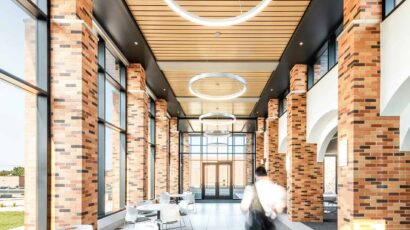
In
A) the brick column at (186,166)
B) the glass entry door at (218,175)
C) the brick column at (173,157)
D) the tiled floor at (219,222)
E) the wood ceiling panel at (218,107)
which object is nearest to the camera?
the tiled floor at (219,222)

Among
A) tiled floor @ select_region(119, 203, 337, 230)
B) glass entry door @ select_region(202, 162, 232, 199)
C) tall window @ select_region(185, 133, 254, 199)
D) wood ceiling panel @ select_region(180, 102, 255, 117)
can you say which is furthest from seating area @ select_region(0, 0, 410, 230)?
tall window @ select_region(185, 133, 254, 199)

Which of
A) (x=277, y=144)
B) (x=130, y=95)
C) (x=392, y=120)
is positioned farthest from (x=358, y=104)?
(x=277, y=144)

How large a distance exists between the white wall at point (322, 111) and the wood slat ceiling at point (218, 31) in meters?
1.43

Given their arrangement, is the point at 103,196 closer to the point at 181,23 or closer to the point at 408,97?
the point at 181,23

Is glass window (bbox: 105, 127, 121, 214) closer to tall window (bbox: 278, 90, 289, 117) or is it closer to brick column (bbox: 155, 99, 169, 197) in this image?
brick column (bbox: 155, 99, 169, 197)

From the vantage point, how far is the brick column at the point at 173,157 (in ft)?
77.7

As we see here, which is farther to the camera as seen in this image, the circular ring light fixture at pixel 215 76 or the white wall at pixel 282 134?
the white wall at pixel 282 134

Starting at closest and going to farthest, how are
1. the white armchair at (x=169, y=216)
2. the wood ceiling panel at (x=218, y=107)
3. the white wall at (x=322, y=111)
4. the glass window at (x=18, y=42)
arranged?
the glass window at (x=18, y=42), the white wall at (x=322, y=111), the white armchair at (x=169, y=216), the wood ceiling panel at (x=218, y=107)

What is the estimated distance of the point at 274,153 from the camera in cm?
1889

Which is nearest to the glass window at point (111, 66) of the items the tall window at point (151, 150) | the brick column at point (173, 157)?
the tall window at point (151, 150)

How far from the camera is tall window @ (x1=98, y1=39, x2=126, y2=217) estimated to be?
10.2m

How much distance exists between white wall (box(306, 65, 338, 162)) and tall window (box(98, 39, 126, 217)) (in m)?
5.53

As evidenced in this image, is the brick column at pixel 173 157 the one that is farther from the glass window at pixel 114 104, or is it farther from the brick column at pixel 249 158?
the glass window at pixel 114 104

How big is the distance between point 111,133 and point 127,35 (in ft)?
11.3
